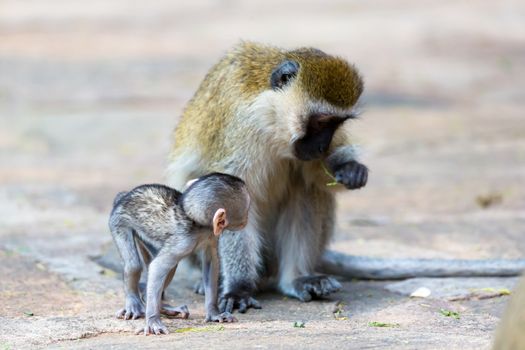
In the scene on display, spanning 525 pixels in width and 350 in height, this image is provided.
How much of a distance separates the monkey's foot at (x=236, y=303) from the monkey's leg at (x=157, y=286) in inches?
27.1

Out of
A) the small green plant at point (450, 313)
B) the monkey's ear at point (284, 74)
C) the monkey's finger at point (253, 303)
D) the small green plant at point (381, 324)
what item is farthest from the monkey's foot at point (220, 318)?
the monkey's ear at point (284, 74)

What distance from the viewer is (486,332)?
654 cm

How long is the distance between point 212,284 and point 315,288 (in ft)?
3.27

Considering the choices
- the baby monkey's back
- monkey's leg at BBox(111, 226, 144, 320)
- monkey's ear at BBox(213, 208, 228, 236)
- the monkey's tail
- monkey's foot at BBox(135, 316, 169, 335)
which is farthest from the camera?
the monkey's tail

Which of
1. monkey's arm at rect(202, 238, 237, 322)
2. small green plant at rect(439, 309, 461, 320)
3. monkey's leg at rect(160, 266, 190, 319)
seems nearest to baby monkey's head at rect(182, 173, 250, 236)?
monkey's arm at rect(202, 238, 237, 322)

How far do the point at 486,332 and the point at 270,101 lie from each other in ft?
7.14

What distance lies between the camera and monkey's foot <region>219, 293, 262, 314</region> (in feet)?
23.7

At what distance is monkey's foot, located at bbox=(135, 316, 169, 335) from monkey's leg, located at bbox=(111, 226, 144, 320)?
41 cm

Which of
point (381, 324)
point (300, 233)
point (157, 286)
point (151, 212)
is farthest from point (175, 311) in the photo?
point (300, 233)

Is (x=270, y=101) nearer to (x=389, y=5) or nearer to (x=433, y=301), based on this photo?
(x=433, y=301)

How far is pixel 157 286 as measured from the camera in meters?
6.52

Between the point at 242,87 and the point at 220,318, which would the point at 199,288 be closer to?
the point at 220,318

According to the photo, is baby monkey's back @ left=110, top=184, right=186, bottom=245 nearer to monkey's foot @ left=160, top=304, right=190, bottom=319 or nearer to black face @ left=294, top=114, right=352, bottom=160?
monkey's foot @ left=160, top=304, right=190, bottom=319

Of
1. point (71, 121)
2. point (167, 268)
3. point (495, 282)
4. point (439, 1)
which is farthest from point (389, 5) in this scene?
point (167, 268)
